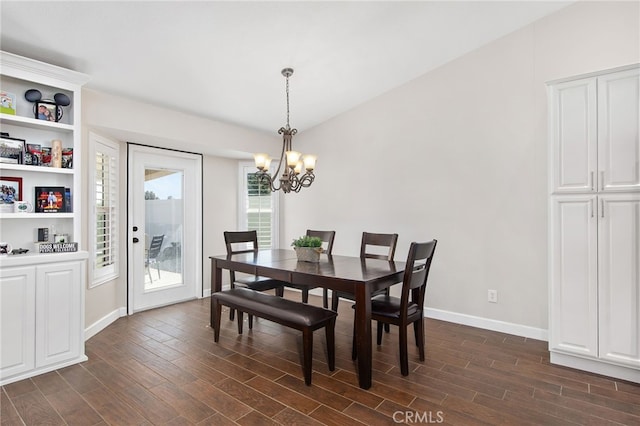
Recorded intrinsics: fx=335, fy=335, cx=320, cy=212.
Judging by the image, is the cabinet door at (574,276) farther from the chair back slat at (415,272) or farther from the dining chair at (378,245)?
the dining chair at (378,245)

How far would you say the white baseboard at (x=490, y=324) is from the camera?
333cm

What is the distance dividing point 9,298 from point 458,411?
3.22 meters

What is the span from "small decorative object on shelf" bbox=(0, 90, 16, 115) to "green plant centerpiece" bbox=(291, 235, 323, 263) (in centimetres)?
Result: 256

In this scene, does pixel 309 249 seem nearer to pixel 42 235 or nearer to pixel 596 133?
pixel 42 235

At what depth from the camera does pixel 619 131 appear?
98.2 inches

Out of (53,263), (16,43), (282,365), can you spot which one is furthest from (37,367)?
(16,43)

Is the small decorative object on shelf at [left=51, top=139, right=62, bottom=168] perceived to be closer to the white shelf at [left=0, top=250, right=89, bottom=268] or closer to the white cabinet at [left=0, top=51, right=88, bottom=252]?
the white cabinet at [left=0, top=51, right=88, bottom=252]

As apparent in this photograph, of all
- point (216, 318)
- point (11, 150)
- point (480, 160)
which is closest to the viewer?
point (11, 150)

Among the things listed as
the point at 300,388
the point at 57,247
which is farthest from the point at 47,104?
the point at 300,388

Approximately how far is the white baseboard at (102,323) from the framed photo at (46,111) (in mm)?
2004

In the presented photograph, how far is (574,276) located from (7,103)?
15.4ft

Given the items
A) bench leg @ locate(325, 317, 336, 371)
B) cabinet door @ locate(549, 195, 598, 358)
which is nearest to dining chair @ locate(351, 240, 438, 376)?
bench leg @ locate(325, 317, 336, 371)

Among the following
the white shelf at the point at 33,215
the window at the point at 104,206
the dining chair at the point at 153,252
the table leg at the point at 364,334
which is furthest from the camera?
the dining chair at the point at 153,252

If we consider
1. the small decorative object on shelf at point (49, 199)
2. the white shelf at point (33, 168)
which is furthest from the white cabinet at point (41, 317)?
the white shelf at point (33, 168)
